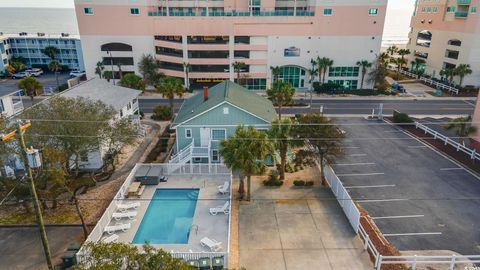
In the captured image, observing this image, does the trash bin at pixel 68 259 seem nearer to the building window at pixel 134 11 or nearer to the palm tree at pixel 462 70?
the building window at pixel 134 11

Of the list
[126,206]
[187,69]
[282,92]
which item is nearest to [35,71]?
[187,69]

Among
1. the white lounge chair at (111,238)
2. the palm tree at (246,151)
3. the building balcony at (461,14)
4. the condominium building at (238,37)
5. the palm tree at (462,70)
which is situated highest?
the building balcony at (461,14)

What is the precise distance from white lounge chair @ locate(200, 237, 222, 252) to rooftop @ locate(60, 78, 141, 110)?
19051 mm

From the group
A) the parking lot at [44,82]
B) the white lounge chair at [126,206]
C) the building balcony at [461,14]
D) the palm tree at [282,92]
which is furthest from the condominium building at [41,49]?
the building balcony at [461,14]

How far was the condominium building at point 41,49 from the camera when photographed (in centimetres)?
7762

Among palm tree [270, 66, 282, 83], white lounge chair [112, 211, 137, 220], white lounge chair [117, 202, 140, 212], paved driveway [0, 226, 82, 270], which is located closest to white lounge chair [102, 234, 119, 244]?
white lounge chair [112, 211, 137, 220]

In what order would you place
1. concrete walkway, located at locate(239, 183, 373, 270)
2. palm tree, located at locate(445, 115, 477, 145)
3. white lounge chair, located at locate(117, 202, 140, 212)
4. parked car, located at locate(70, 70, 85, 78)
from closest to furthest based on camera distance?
concrete walkway, located at locate(239, 183, 373, 270)
white lounge chair, located at locate(117, 202, 140, 212)
palm tree, located at locate(445, 115, 477, 145)
parked car, located at locate(70, 70, 85, 78)

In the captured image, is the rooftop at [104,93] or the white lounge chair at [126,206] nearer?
the white lounge chair at [126,206]

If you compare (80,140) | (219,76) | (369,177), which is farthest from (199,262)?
(219,76)

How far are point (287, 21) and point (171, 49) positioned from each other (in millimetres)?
22749

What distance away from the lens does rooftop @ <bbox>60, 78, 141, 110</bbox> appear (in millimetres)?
35425

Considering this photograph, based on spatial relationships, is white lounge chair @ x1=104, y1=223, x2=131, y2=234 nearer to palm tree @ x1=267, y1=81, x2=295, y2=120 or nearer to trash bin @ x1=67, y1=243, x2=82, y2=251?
trash bin @ x1=67, y1=243, x2=82, y2=251

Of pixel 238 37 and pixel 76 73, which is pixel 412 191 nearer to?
pixel 238 37

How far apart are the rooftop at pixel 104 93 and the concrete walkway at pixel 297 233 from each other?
18.8 m
